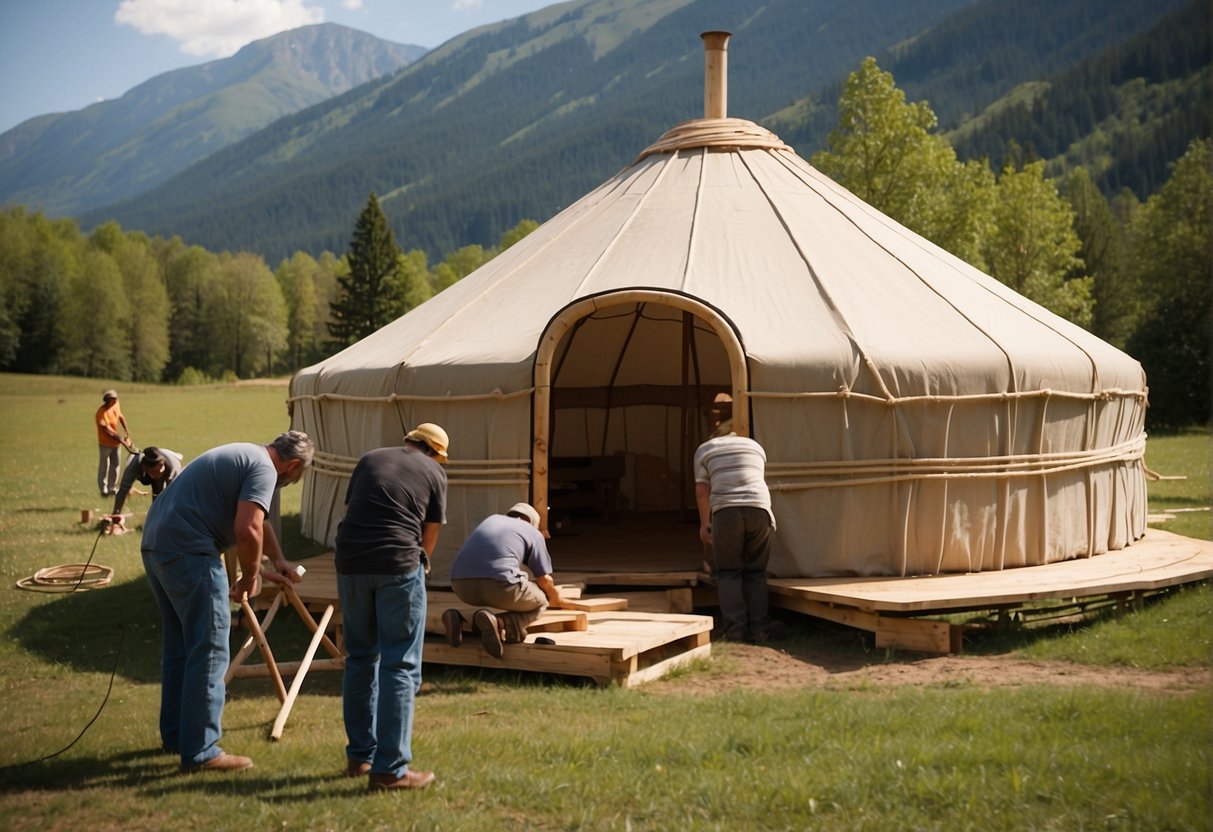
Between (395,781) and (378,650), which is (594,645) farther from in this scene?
(395,781)

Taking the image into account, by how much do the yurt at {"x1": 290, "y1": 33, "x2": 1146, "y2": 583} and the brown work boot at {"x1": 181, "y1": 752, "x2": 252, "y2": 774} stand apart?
3.14 meters

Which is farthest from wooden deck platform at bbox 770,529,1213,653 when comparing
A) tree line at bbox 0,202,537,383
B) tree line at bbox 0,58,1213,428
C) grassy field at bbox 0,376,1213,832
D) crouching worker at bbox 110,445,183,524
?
tree line at bbox 0,202,537,383

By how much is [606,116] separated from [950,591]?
15754cm

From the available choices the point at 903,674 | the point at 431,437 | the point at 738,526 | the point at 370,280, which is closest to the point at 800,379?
the point at 738,526

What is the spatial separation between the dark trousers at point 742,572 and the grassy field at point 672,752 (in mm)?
326

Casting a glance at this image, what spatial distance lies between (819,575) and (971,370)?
1592mm

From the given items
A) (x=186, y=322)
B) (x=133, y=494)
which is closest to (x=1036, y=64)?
(x=186, y=322)

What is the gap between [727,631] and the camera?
23.1 ft

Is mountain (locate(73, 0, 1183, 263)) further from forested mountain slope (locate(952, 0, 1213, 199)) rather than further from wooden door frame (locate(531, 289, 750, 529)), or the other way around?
wooden door frame (locate(531, 289, 750, 529))

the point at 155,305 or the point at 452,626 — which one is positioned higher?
the point at 155,305

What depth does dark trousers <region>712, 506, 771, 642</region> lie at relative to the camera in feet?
22.6

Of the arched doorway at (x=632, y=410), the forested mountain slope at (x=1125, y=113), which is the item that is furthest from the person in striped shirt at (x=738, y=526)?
the forested mountain slope at (x=1125, y=113)

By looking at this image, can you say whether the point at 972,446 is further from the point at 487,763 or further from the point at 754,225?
the point at 487,763

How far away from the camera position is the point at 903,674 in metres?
6.25
